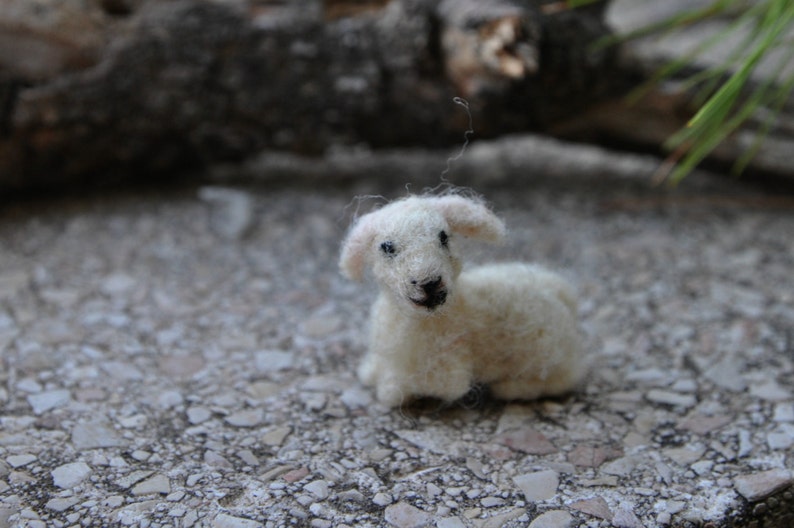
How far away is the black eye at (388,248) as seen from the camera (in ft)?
2.98

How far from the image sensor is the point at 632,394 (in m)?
1.06

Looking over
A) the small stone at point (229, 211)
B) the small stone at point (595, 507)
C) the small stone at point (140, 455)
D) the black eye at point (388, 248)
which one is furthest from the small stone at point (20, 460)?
the small stone at point (229, 211)

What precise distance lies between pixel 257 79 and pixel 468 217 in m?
0.79

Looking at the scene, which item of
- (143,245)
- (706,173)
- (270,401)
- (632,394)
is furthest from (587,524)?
(706,173)

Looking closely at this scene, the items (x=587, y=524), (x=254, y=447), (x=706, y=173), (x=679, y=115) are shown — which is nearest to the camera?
(x=587, y=524)

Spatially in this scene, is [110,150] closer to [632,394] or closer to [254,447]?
[254,447]

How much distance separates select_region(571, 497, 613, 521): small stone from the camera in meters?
0.82

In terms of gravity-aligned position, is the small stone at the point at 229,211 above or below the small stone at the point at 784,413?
above

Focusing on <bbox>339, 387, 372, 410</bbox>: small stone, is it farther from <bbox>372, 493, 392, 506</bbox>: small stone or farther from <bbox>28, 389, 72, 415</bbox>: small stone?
<bbox>28, 389, 72, 415</bbox>: small stone

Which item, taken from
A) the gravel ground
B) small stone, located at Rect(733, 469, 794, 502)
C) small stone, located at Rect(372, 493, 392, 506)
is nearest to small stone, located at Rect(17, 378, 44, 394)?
the gravel ground

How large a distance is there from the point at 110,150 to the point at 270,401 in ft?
2.72

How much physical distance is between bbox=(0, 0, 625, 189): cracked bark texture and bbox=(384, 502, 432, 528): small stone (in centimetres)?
83

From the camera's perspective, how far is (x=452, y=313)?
0.96 m

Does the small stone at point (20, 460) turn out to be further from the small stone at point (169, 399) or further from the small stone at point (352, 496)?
the small stone at point (352, 496)
